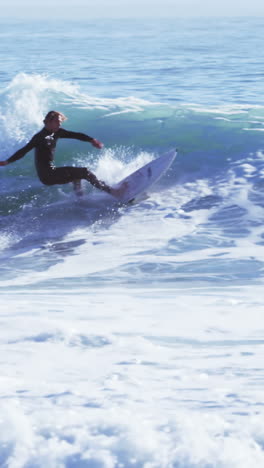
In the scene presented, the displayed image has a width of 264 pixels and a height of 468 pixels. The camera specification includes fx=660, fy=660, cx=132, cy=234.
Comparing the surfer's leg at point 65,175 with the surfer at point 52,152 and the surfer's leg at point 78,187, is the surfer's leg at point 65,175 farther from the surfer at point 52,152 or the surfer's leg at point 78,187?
the surfer's leg at point 78,187

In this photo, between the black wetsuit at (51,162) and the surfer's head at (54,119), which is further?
the black wetsuit at (51,162)

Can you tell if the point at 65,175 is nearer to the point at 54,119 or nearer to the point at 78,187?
the point at 78,187

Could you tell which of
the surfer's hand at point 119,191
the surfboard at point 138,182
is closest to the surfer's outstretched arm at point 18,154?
the surfer's hand at point 119,191

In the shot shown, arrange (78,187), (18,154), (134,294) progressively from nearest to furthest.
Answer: (134,294) → (18,154) → (78,187)

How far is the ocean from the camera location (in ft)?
10.4

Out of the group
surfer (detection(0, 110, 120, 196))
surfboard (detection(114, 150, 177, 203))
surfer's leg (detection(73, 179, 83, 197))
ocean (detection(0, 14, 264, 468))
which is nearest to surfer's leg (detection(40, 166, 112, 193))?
surfer (detection(0, 110, 120, 196))

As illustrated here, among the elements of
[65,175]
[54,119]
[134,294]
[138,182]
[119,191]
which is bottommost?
[134,294]

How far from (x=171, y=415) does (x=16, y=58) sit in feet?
112

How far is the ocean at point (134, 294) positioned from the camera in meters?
3.16

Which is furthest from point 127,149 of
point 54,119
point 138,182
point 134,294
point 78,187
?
point 134,294

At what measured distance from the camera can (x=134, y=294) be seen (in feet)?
20.3

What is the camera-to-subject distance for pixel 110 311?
548cm

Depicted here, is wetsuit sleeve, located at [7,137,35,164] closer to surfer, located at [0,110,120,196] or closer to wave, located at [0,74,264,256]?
surfer, located at [0,110,120,196]

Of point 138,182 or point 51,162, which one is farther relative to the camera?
point 138,182
